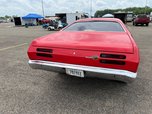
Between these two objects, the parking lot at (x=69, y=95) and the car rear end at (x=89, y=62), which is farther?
the parking lot at (x=69, y=95)

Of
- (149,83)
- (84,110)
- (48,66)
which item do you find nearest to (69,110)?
(84,110)

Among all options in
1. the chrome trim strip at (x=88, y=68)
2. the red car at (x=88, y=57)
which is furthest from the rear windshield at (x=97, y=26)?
the chrome trim strip at (x=88, y=68)

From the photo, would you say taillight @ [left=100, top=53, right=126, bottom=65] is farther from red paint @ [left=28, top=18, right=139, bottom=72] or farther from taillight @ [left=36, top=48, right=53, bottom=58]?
taillight @ [left=36, top=48, right=53, bottom=58]

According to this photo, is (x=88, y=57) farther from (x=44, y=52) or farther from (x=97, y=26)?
(x=97, y=26)

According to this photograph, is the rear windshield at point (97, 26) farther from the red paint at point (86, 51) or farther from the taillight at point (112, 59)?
the taillight at point (112, 59)

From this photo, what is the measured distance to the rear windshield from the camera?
3751 millimetres

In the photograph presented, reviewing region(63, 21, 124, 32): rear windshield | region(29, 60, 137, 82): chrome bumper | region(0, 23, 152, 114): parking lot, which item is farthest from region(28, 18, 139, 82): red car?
region(63, 21, 124, 32): rear windshield

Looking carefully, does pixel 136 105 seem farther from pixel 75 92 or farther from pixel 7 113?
pixel 7 113

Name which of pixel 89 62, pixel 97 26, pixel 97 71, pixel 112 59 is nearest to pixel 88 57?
pixel 89 62

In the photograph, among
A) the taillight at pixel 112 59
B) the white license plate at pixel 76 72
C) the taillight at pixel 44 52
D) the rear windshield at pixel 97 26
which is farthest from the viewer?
the rear windshield at pixel 97 26

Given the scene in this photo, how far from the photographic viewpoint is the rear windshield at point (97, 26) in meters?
3.75

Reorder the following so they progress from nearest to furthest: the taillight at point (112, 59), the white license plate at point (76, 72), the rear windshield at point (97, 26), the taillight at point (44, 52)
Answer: the taillight at point (112, 59) < the white license plate at point (76, 72) < the taillight at point (44, 52) < the rear windshield at point (97, 26)

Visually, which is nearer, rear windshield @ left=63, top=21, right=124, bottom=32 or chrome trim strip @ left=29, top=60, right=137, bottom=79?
chrome trim strip @ left=29, top=60, right=137, bottom=79

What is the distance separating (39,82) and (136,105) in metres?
2.14
